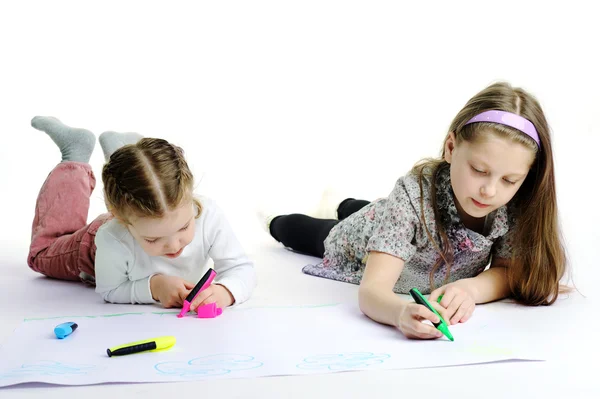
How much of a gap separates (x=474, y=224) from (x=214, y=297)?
0.65m

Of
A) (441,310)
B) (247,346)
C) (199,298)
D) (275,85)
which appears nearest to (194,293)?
(199,298)

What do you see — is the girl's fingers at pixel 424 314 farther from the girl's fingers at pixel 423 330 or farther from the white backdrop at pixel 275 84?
the white backdrop at pixel 275 84

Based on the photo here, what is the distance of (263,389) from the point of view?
3.92 ft

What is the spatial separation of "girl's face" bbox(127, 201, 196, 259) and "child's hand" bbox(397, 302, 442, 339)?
51 centimetres

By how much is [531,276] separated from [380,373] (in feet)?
2.05

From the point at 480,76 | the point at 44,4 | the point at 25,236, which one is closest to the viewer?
the point at 25,236

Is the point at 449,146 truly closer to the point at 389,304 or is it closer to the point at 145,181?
the point at 389,304

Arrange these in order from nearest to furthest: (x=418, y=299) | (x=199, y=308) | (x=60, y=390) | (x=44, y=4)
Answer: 1. (x=60, y=390)
2. (x=418, y=299)
3. (x=199, y=308)
4. (x=44, y=4)

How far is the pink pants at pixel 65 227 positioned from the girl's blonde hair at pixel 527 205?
85cm

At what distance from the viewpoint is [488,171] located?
157 cm

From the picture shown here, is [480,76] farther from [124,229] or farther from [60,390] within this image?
[60,390]

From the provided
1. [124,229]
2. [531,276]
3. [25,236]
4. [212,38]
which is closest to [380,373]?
[531,276]

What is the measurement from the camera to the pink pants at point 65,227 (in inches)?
75.6

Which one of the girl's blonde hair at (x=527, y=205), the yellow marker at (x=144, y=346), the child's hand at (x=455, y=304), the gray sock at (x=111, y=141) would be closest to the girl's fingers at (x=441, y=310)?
the child's hand at (x=455, y=304)
